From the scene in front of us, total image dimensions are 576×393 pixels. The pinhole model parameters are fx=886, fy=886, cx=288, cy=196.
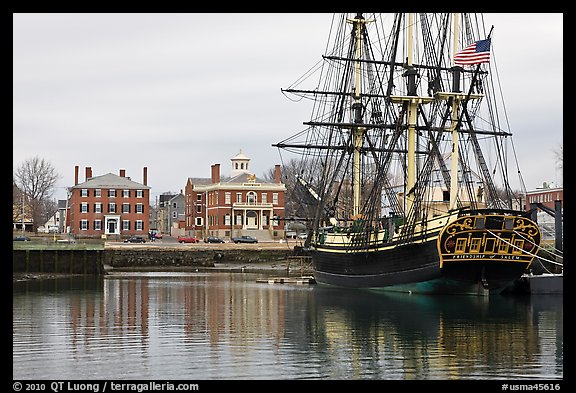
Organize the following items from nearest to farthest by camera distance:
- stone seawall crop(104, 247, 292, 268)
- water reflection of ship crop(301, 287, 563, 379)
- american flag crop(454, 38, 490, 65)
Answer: water reflection of ship crop(301, 287, 563, 379) < american flag crop(454, 38, 490, 65) < stone seawall crop(104, 247, 292, 268)

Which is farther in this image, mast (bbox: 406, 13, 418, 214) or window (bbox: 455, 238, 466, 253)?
mast (bbox: 406, 13, 418, 214)

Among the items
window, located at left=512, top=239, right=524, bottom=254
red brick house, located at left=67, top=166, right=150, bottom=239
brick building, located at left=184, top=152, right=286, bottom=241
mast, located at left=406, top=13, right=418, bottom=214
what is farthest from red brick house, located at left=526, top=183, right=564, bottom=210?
window, located at left=512, top=239, right=524, bottom=254

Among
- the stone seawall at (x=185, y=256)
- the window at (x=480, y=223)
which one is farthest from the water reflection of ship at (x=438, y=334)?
the stone seawall at (x=185, y=256)

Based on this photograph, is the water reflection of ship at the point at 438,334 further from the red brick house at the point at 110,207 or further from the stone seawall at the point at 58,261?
the red brick house at the point at 110,207

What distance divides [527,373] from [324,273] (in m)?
37.0

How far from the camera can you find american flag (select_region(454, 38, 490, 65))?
40.8m

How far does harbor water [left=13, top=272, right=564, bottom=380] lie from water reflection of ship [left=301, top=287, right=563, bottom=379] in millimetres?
37

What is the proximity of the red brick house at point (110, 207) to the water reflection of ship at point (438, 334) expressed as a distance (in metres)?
70.4

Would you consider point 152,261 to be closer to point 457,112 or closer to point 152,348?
point 457,112

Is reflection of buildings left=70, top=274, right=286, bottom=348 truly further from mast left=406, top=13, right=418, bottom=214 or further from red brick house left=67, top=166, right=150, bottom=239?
red brick house left=67, top=166, right=150, bottom=239

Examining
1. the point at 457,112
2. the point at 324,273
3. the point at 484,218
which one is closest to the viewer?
the point at 484,218

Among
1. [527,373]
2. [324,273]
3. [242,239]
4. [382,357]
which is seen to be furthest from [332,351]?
[242,239]

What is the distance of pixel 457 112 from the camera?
158 feet

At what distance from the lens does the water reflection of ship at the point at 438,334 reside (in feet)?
70.6
